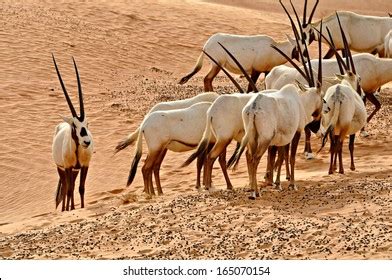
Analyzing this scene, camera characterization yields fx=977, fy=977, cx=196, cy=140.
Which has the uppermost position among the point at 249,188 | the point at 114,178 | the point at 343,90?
the point at 343,90

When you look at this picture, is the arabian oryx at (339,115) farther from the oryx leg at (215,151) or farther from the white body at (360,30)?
the white body at (360,30)

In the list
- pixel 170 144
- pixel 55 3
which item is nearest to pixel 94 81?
pixel 55 3

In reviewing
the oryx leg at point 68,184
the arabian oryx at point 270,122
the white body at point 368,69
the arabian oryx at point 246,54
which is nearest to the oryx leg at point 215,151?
the arabian oryx at point 270,122

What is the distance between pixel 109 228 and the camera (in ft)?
32.1

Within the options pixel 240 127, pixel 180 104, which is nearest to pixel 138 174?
pixel 180 104

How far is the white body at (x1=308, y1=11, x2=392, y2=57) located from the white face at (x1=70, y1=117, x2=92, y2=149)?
24.0 ft

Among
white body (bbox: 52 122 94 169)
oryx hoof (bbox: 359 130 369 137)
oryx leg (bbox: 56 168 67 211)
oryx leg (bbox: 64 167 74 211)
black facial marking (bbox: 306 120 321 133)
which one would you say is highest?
black facial marking (bbox: 306 120 321 133)

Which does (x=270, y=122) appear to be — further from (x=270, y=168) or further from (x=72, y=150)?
(x=72, y=150)

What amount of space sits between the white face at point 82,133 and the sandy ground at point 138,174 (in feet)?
2.48

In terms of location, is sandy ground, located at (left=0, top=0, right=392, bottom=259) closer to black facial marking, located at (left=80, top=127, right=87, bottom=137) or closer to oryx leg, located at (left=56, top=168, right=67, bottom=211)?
oryx leg, located at (left=56, top=168, right=67, bottom=211)

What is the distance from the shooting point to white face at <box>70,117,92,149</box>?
1196 cm

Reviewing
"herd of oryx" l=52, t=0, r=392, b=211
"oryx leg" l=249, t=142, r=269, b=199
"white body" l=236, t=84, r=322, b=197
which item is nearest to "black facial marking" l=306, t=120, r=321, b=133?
"herd of oryx" l=52, t=0, r=392, b=211
